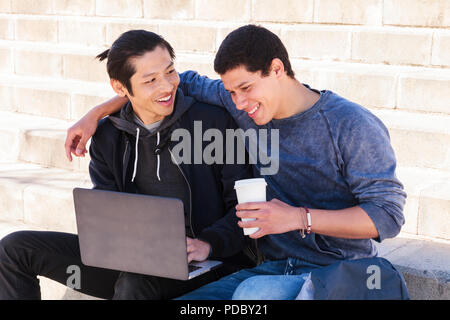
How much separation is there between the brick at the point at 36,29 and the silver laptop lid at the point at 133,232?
459 centimetres

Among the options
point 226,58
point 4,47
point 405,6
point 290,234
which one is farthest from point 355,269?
point 4,47

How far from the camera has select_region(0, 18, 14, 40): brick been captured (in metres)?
7.20

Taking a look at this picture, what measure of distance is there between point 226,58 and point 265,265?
2.95 ft

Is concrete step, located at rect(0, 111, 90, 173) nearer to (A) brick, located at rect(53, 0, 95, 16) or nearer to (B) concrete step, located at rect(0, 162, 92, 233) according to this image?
(B) concrete step, located at rect(0, 162, 92, 233)

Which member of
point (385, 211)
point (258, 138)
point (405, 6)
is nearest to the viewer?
point (385, 211)

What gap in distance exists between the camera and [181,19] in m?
6.14

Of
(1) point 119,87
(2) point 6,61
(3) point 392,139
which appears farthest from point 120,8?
Result: (1) point 119,87

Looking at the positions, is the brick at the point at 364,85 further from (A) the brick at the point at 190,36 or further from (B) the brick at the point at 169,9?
(B) the brick at the point at 169,9

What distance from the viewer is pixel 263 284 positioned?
8.18 ft

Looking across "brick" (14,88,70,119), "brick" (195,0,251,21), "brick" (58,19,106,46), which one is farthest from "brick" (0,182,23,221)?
"brick" (195,0,251,21)

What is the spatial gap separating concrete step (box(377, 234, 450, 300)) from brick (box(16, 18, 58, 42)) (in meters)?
4.63

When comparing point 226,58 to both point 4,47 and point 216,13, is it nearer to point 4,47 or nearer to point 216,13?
point 216,13

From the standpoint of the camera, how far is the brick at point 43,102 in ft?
18.9

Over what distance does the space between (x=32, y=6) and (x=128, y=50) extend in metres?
4.59
